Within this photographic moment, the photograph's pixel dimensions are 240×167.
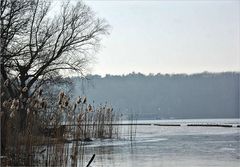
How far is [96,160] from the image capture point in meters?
14.9

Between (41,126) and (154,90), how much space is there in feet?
289

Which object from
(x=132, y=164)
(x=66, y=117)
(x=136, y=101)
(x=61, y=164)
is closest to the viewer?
(x=61, y=164)

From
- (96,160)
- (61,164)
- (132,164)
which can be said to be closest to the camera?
(61,164)

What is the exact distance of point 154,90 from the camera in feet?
329

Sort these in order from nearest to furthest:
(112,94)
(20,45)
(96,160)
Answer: (96,160), (20,45), (112,94)

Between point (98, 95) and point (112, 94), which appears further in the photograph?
point (112, 94)

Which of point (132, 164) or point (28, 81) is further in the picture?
point (28, 81)

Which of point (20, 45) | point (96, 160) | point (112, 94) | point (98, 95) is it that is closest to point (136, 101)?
point (112, 94)

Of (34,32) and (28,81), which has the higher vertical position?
(34,32)

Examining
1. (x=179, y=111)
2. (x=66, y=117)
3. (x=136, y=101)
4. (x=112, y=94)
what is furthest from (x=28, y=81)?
(x=179, y=111)

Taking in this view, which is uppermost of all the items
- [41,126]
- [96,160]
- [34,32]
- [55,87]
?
[34,32]

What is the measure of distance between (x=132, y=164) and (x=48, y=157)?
9.74ft

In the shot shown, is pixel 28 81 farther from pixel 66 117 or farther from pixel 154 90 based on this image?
pixel 154 90

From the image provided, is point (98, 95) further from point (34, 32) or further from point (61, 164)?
point (61, 164)
